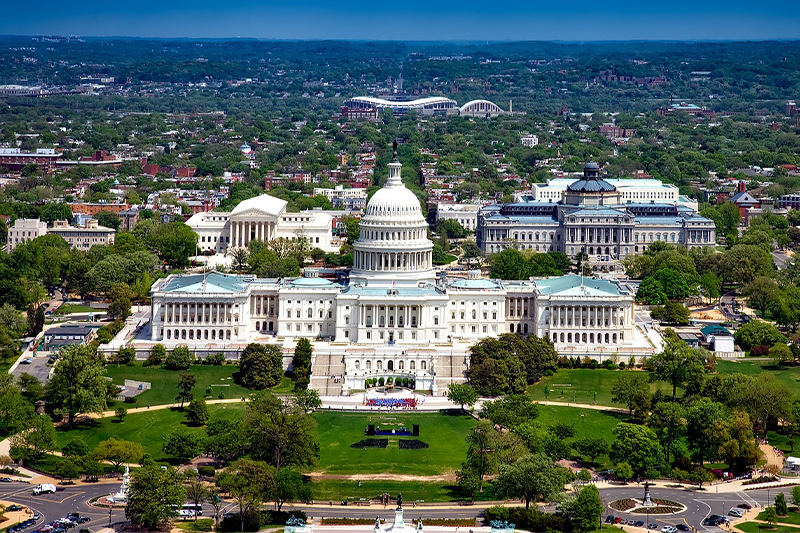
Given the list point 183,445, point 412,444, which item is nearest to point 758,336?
point 412,444

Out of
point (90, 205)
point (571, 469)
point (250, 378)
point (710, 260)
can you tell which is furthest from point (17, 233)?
point (571, 469)

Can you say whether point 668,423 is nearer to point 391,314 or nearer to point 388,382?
point 388,382

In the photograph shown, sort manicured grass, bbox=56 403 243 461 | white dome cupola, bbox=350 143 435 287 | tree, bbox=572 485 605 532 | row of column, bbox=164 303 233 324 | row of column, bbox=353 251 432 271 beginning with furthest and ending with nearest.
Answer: row of column, bbox=353 251 432 271 → white dome cupola, bbox=350 143 435 287 → row of column, bbox=164 303 233 324 → manicured grass, bbox=56 403 243 461 → tree, bbox=572 485 605 532

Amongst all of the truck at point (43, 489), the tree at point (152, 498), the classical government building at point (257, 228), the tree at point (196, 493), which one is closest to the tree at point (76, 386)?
the truck at point (43, 489)

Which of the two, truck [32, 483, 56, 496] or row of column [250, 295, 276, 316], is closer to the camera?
truck [32, 483, 56, 496]

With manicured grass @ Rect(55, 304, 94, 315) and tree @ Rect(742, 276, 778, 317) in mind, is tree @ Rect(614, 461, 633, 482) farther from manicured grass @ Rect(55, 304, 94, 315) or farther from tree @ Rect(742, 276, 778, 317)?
manicured grass @ Rect(55, 304, 94, 315)

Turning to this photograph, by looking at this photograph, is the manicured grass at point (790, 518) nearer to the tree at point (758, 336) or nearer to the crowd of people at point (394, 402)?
the crowd of people at point (394, 402)

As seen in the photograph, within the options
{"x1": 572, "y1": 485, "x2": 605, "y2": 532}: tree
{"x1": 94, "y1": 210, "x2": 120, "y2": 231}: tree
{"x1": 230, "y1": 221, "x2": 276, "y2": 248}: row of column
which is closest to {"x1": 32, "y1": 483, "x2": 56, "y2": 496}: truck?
{"x1": 572, "y1": 485, "x2": 605, "y2": 532}: tree

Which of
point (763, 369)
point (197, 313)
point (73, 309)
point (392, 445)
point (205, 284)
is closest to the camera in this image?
point (392, 445)
